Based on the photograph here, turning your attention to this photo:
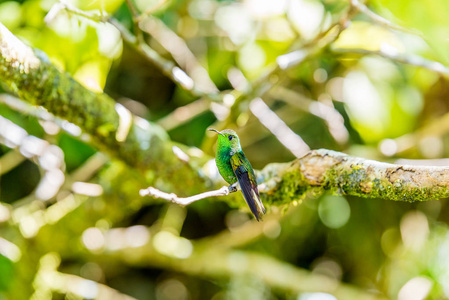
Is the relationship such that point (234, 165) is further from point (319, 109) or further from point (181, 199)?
point (319, 109)

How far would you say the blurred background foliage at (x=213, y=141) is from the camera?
1.52m

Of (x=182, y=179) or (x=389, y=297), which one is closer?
(x=182, y=179)

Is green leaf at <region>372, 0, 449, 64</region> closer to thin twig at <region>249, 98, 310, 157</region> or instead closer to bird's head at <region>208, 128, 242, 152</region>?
bird's head at <region>208, 128, 242, 152</region>

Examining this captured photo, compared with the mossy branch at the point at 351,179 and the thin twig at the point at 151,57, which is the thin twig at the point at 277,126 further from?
the mossy branch at the point at 351,179

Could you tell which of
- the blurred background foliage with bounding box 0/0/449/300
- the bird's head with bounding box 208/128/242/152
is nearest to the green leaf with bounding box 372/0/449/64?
the blurred background foliage with bounding box 0/0/449/300

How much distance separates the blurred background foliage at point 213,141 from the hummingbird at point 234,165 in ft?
1.64

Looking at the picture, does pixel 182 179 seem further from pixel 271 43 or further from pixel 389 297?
pixel 389 297

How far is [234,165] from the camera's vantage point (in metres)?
0.84

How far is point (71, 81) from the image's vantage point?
1.15 metres

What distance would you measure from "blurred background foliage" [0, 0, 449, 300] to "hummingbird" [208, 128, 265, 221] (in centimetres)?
50

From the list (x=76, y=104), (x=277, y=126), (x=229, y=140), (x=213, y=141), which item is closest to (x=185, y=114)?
(x=213, y=141)

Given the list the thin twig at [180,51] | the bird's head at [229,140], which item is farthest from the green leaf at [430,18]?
the thin twig at [180,51]

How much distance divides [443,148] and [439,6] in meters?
1.53

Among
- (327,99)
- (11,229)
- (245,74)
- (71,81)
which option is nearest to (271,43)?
(245,74)
